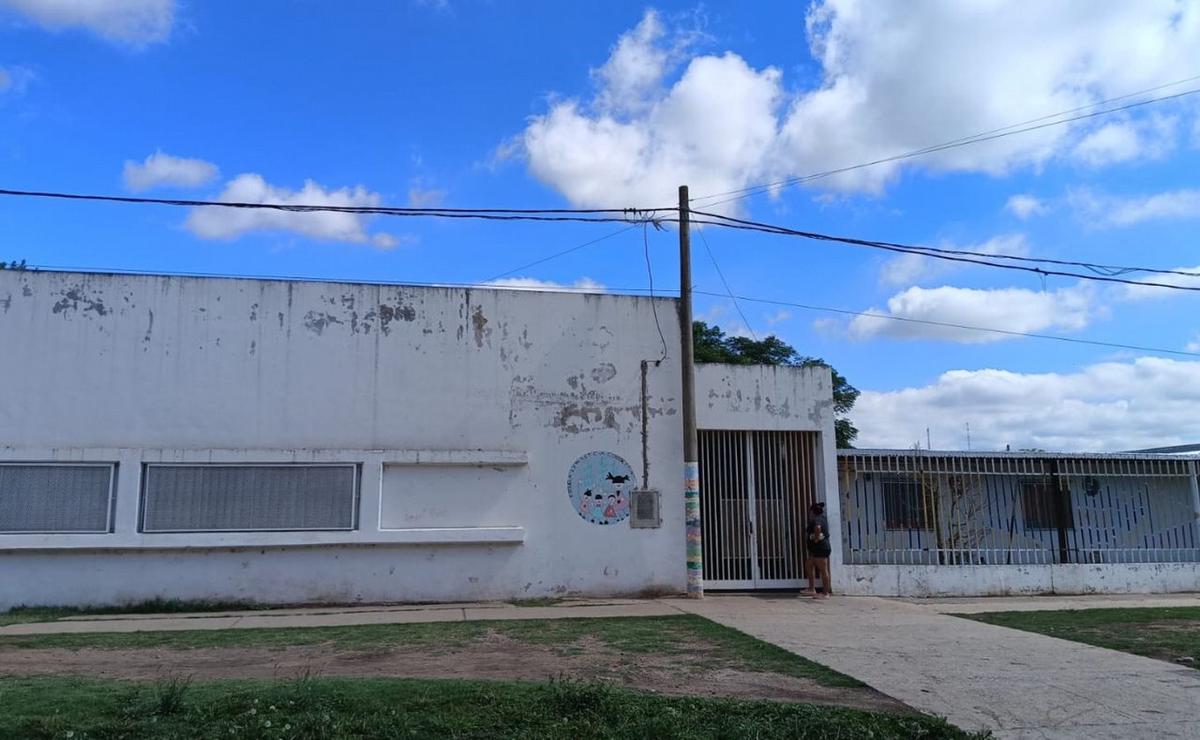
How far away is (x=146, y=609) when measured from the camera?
12.1 m

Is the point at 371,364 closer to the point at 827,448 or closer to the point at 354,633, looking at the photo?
the point at 354,633

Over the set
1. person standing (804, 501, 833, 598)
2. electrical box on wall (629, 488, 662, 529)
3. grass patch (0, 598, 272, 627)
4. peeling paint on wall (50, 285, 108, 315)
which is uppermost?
peeling paint on wall (50, 285, 108, 315)

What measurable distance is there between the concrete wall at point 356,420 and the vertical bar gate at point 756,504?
0.74m

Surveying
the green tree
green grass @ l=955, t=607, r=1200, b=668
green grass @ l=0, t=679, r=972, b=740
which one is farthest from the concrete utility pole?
the green tree

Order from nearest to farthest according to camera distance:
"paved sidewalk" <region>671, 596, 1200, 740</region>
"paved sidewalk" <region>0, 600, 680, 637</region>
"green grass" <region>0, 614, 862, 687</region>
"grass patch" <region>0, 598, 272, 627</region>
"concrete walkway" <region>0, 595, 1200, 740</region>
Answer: "paved sidewalk" <region>671, 596, 1200, 740</region>
"concrete walkway" <region>0, 595, 1200, 740</region>
"green grass" <region>0, 614, 862, 687</region>
"paved sidewalk" <region>0, 600, 680, 637</region>
"grass patch" <region>0, 598, 272, 627</region>

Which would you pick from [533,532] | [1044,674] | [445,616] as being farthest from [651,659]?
[533,532]

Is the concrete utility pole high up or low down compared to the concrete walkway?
up

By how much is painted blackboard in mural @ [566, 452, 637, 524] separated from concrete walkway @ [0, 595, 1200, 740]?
1.33 meters

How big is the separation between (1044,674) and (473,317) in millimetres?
8966

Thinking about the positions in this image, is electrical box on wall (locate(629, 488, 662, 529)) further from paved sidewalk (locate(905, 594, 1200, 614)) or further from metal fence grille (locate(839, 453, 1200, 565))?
paved sidewalk (locate(905, 594, 1200, 614))

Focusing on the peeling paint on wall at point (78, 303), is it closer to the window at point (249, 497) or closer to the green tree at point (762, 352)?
the window at point (249, 497)

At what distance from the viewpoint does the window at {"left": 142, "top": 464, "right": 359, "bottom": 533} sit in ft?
40.7

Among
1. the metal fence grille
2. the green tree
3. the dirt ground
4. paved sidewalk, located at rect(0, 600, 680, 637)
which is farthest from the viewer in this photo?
the green tree

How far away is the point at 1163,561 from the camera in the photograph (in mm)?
15688
